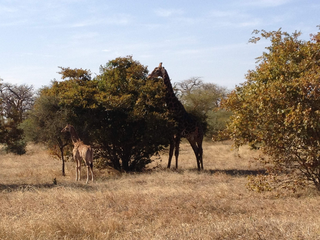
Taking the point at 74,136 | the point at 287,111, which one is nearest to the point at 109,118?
the point at 74,136

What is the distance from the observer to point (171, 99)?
1752 cm

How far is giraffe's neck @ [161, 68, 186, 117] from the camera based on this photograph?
17359mm

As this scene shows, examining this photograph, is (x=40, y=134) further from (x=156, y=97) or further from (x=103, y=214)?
(x=103, y=214)

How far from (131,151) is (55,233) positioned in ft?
33.8

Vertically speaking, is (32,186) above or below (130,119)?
below

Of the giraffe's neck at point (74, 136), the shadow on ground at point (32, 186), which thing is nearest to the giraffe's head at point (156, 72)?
the giraffe's neck at point (74, 136)

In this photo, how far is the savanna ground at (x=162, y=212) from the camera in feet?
21.1

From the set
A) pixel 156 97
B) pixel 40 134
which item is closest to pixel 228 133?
pixel 156 97

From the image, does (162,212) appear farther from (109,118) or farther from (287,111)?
(109,118)

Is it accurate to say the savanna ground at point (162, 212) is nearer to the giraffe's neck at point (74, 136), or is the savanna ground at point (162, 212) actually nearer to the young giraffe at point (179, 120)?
the giraffe's neck at point (74, 136)

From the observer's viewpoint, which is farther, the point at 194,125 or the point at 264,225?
the point at 194,125

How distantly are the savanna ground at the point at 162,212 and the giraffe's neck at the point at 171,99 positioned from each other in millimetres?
4068

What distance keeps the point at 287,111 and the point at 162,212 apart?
415 cm

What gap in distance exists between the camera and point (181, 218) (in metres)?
7.94
